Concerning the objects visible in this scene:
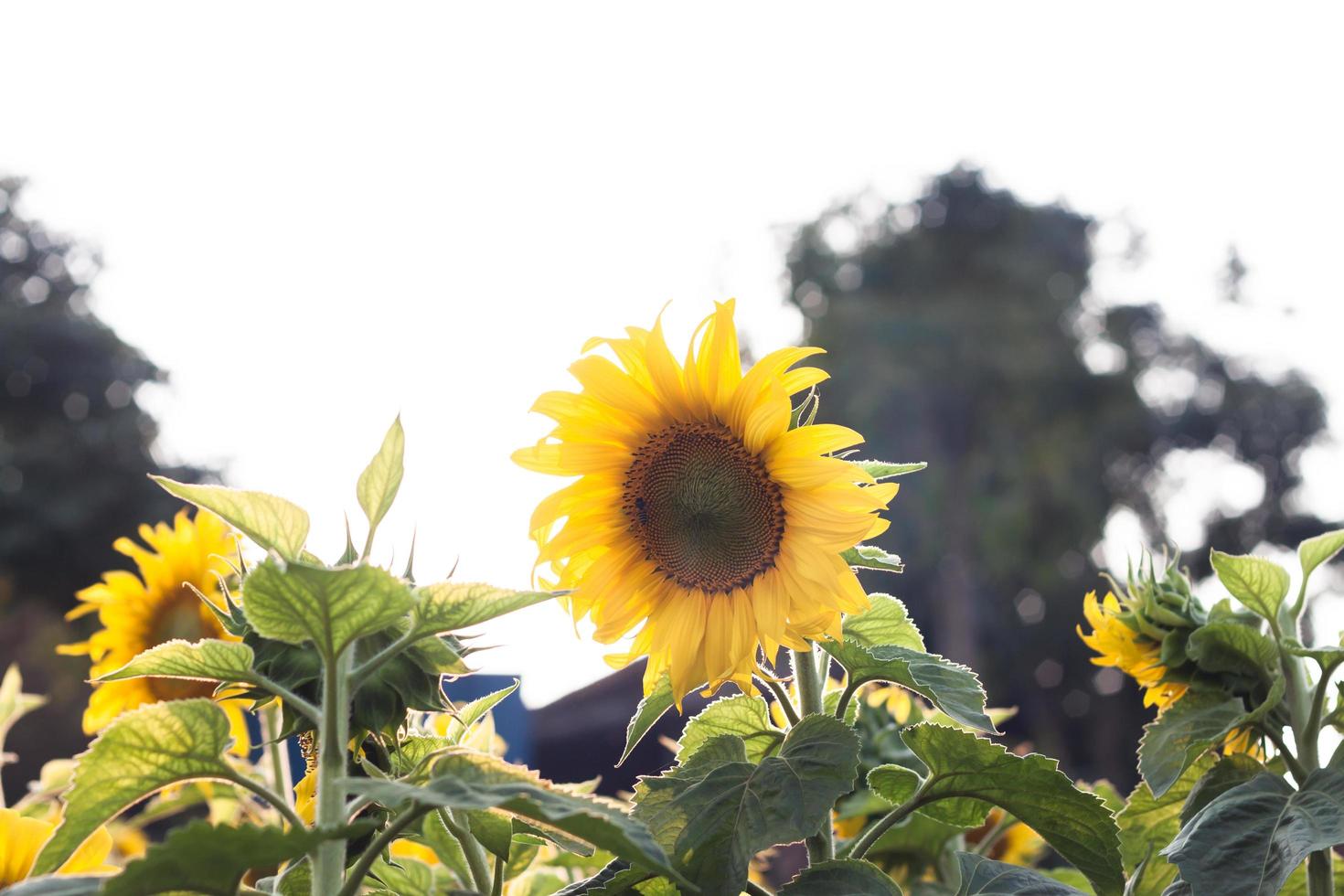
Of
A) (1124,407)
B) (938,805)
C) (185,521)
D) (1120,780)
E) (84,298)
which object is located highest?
(84,298)

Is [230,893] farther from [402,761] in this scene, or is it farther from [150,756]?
[402,761]

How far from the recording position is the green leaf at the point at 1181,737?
3.22ft

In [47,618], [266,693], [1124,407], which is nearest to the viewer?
[266,693]

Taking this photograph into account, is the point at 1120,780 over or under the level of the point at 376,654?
under

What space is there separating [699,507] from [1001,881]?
14.3 inches

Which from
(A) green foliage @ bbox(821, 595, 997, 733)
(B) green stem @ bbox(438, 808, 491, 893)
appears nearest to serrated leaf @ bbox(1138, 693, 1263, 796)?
(A) green foliage @ bbox(821, 595, 997, 733)

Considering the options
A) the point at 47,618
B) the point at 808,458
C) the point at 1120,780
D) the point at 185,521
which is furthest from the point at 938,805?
the point at 1120,780

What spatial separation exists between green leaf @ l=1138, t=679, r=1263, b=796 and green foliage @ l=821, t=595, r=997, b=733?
227 mm

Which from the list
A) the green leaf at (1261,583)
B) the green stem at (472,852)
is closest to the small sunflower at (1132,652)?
the green leaf at (1261,583)

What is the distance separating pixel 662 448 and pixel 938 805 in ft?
1.12

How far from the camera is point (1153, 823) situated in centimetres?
108

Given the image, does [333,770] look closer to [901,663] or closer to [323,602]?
[323,602]

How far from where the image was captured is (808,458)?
0.90 m

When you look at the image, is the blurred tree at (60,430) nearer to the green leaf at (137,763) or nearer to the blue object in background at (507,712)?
the blue object in background at (507,712)
